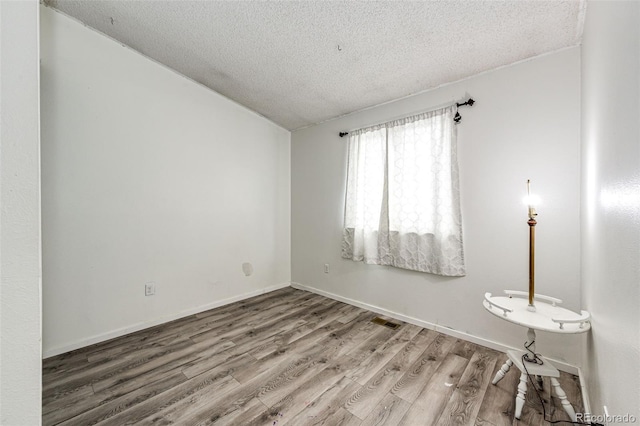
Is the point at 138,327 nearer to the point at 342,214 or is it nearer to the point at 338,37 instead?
the point at 342,214

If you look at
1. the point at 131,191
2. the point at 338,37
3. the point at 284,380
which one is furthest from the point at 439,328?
the point at 131,191

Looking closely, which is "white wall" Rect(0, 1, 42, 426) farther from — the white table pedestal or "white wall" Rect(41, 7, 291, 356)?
the white table pedestal

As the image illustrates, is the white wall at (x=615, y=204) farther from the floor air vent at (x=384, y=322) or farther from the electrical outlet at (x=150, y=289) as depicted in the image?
the electrical outlet at (x=150, y=289)

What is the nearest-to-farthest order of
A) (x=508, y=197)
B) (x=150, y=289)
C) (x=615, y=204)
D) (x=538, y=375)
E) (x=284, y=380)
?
1. (x=615, y=204)
2. (x=538, y=375)
3. (x=284, y=380)
4. (x=508, y=197)
5. (x=150, y=289)

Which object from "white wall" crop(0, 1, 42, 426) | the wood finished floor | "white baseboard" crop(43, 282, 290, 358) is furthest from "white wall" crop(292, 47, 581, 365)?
"white wall" crop(0, 1, 42, 426)

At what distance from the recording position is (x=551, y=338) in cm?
185

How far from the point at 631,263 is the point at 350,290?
8.58 ft

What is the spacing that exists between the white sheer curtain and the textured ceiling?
0.47m

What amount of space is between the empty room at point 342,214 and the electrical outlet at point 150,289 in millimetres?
20

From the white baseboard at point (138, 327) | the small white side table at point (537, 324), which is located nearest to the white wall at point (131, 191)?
the white baseboard at point (138, 327)

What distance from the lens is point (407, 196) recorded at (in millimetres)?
2572

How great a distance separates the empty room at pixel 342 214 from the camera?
867mm

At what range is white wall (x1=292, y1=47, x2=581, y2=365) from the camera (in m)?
1.81

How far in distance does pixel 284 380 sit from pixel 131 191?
2.14 meters
